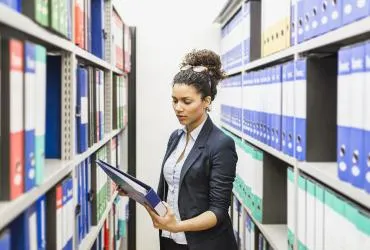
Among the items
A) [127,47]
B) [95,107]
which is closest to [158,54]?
[127,47]

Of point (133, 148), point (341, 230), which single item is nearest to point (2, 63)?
point (341, 230)

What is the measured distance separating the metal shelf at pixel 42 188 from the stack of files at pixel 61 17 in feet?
1.28

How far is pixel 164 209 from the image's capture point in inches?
68.4

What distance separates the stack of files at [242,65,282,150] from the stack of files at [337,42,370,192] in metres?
0.66

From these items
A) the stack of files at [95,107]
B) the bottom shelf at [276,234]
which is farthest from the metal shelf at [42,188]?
the bottom shelf at [276,234]

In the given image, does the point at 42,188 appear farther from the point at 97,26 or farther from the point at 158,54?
the point at 158,54

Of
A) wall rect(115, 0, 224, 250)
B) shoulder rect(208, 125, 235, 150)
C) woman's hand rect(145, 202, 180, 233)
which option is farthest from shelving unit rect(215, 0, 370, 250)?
wall rect(115, 0, 224, 250)

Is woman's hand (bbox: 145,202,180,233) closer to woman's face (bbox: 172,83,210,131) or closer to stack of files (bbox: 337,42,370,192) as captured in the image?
woman's face (bbox: 172,83,210,131)

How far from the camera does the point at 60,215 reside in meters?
1.41

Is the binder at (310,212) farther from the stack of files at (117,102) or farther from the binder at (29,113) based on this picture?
the stack of files at (117,102)

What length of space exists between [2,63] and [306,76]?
38.1 inches

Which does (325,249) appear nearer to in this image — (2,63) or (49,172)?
(49,172)

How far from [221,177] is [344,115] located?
75cm

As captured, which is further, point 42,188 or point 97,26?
point 97,26
